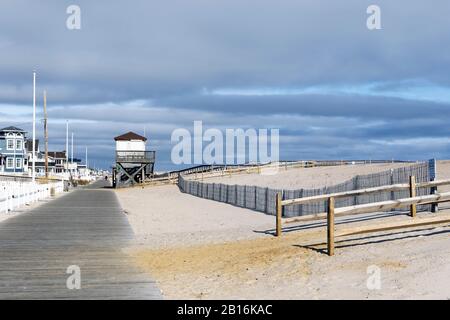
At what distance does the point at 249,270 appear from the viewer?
11172 mm

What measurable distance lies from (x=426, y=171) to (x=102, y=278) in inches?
459

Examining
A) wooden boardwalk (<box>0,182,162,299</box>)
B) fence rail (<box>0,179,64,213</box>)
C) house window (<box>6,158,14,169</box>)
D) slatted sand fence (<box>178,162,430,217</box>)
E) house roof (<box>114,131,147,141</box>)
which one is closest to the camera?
wooden boardwalk (<box>0,182,162,299</box>)

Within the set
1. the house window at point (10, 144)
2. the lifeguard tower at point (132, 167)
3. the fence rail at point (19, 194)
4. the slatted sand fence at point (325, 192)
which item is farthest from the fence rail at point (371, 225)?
the house window at point (10, 144)

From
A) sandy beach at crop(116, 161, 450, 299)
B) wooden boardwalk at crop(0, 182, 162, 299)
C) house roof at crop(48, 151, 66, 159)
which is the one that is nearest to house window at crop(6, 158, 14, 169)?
house roof at crop(48, 151, 66, 159)

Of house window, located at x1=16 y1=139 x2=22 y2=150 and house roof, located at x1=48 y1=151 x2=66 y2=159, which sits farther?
house roof, located at x1=48 y1=151 x2=66 y2=159

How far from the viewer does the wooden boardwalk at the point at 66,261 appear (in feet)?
31.2

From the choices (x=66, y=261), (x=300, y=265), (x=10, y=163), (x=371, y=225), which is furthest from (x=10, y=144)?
(x=300, y=265)

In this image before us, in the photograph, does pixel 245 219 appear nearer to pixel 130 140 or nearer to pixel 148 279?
pixel 148 279

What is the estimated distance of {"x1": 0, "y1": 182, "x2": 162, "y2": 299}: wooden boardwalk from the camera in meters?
9.50

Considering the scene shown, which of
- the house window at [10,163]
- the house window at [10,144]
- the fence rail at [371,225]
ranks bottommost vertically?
the house window at [10,163]

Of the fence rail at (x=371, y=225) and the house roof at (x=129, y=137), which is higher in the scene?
the house roof at (x=129, y=137)

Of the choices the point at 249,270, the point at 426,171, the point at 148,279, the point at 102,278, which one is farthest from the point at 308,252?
the point at 426,171

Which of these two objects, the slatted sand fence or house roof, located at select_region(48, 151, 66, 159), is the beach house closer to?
house roof, located at select_region(48, 151, 66, 159)

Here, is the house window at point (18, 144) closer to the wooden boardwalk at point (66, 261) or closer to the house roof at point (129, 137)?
the house roof at point (129, 137)
